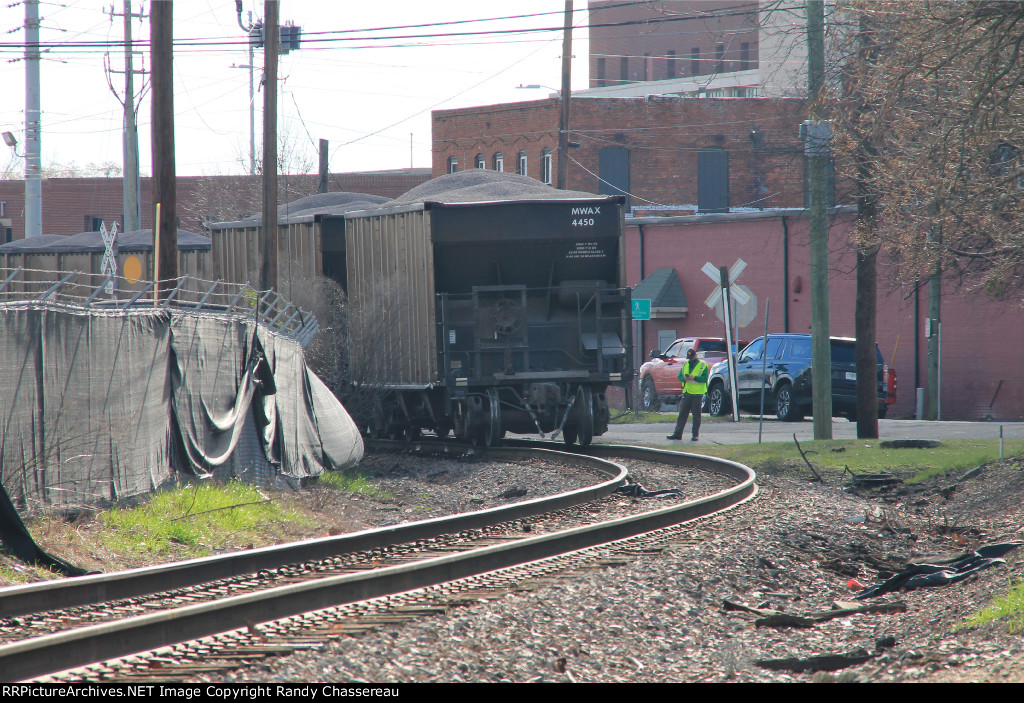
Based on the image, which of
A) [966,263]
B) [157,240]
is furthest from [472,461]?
[966,263]

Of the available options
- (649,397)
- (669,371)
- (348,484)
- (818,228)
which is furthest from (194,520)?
(649,397)

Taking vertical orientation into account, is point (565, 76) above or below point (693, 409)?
above

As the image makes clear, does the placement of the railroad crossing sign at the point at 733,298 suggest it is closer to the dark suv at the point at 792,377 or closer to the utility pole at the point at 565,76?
the dark suv at the point at 792,377

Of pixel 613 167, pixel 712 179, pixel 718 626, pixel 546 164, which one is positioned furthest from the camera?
pixel 712 179

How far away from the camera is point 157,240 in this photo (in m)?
14.9

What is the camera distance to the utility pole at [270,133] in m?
19.8

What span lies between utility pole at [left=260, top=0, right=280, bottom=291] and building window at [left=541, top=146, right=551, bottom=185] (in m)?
30.6

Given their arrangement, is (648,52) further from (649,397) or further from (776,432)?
(776,432)

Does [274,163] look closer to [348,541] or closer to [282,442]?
[282,442]

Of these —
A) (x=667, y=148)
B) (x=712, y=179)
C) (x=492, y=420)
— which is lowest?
(x=492, y=420)

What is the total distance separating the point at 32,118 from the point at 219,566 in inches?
951

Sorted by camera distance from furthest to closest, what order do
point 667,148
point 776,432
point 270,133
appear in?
point 667,148, point 776,432, point 270,133

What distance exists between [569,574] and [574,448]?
34.2 ft

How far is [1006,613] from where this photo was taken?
258 inches
